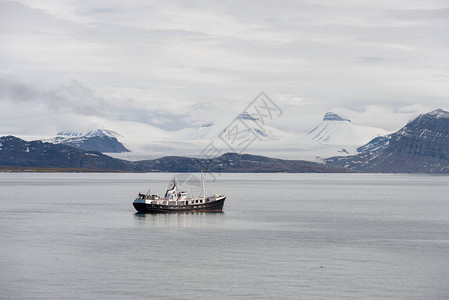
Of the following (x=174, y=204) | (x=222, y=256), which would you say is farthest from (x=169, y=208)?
(x=222, y=256)

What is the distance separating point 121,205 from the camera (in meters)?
164

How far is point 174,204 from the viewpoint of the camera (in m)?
137

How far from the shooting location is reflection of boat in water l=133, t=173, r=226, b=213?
5340 inches

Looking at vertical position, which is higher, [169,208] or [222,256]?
[169,208]

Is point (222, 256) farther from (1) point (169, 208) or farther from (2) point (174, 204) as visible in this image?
(2) point (174, 204)

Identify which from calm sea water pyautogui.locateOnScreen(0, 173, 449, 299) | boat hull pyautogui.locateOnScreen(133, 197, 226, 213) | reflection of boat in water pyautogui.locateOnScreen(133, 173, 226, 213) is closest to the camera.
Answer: calm sea water pyautogui.locateOnScreen(0, 173, 449, 299)

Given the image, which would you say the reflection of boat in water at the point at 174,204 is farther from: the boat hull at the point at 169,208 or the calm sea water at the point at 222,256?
the calm sea water at the point at 222,256

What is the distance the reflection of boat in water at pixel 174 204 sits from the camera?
445 feet

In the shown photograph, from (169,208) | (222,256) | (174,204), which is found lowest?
(222,256)

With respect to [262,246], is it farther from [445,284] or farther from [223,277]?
[445,284]

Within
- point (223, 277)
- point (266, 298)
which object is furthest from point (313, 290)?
point (223, 277)

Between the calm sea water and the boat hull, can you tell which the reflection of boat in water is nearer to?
the boat hull

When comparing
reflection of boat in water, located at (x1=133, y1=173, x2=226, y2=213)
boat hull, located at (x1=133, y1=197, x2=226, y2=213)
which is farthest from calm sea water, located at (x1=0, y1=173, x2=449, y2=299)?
reflection of boat in water, located at (x1=133, y1=173, x2=226, y2=213)

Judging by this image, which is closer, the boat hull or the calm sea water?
the calm sea water
